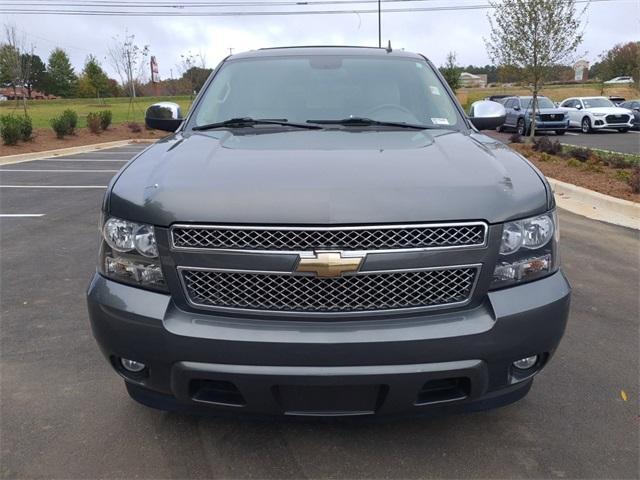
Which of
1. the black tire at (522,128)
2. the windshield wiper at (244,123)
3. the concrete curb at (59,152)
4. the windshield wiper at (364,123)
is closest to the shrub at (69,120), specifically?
the concrete curb at (59,152)

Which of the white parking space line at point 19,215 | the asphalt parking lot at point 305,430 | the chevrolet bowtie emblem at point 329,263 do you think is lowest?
the asphalt parking lot at point 305,430

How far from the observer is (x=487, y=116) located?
3918 mm

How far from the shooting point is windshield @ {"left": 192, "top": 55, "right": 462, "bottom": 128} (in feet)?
10.9

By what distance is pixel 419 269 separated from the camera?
204 cm

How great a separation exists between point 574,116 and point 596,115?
1620 millimetres

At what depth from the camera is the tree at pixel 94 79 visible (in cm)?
6694

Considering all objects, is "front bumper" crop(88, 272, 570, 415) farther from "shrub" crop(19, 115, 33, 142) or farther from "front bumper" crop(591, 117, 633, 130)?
"front bumper" crop(591, 117, 633, 130)

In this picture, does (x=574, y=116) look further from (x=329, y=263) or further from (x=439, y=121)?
(x=329, y=263)

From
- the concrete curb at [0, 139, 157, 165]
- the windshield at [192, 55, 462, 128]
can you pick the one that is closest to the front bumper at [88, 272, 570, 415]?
the windshield at [192, 55, 462, 128]

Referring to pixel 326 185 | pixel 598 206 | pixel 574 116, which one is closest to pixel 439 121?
pixel 326 185

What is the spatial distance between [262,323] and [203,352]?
0.24 meters

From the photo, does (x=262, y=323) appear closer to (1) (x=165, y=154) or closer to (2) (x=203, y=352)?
(2) (x=203, y=352)

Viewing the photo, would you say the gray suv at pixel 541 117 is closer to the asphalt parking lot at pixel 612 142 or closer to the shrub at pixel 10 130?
the asphalt parking lot at pixel 612 142

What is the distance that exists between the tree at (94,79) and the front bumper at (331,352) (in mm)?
71064
